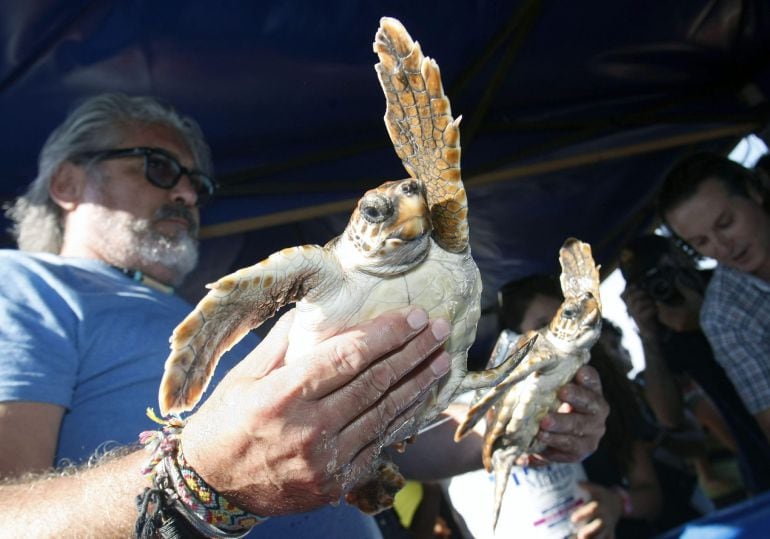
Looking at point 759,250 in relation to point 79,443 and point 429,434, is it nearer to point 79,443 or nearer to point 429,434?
point 429,434

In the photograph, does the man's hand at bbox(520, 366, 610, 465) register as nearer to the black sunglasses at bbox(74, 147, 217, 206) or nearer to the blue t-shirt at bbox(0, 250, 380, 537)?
the blue t-shirt at bbox(0, 250, 380, 537)

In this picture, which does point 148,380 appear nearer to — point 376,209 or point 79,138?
point 376,209

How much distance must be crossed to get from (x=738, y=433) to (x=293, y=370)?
6.65 feet

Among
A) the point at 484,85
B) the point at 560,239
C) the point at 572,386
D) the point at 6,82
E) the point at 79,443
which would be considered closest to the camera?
the point at 79,443

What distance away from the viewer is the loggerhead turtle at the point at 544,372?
41.4 inches

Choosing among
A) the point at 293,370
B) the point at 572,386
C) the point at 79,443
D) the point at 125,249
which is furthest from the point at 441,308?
the point at 125,249

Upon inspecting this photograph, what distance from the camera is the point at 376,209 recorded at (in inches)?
27.5

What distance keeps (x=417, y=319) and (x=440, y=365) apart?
0.27 ft

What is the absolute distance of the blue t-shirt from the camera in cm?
99

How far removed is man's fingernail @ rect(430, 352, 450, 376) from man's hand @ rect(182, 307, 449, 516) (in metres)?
0.02

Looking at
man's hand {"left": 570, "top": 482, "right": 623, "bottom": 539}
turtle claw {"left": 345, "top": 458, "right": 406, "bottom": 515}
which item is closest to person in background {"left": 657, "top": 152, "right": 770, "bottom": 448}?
man's hand {"left": 570, "top": 482, "right": 623, "bottom": 539}

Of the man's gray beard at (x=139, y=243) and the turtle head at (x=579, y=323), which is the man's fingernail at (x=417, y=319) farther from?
the man's gray beard at (x=139, y=243)

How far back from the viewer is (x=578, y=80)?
6.81 feet

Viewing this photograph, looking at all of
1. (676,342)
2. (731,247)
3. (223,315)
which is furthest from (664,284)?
(223,315)
